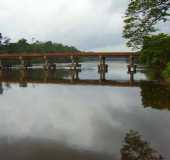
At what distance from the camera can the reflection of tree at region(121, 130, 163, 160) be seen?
32.0 ft

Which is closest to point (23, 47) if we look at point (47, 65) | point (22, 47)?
point (22, 47)

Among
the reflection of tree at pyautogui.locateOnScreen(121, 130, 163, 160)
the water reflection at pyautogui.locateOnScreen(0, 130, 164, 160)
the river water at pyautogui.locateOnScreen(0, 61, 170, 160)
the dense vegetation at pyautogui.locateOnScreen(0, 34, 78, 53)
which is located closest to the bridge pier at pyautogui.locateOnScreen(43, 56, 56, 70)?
the dense vegetation at pyautogui.locateOnScreen(0, 34, 78, 53)

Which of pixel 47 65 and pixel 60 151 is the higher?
pixel 60 151

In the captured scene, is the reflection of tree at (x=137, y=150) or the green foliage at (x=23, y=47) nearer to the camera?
the reflection of tree at (x=137, y=150)

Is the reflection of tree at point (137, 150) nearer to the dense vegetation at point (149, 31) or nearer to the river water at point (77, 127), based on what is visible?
the river water at point (77, 127)

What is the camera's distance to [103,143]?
1153 centimetres

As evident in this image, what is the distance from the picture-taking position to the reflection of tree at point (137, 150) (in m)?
9.76

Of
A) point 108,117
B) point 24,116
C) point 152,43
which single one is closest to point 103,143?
point 108,117

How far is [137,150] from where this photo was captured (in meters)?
10.4

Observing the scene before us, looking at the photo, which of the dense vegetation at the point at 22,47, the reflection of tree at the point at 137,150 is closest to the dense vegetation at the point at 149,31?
the reflection of tree at the point at 137,150

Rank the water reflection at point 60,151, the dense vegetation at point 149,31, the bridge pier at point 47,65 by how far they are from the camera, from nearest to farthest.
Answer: the water reflection at point 60,151, the dense vegetation at point 149,31, the bridge pier at point 47,65

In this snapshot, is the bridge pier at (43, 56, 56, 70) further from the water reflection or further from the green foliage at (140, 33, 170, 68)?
the water reflection

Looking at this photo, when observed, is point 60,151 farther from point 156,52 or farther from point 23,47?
point 23,47

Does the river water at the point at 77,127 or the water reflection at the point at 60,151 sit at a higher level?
the water reflection at the point at 60,151
